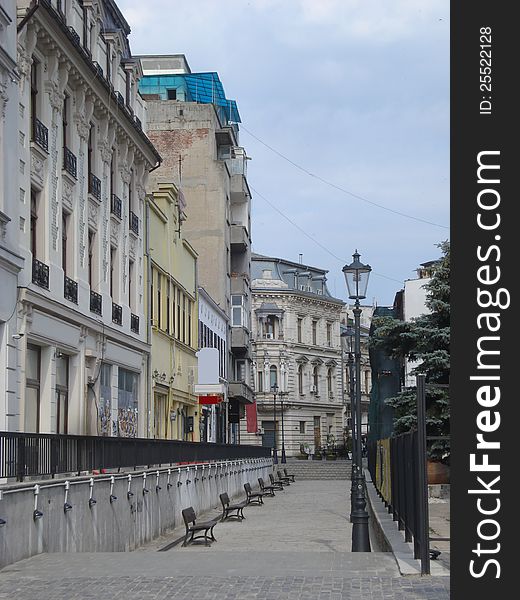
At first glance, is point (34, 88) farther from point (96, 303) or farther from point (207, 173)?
point (207, 173)

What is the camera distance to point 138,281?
120ft

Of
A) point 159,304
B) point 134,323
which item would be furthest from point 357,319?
point 159,304

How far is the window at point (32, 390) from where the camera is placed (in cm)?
2425

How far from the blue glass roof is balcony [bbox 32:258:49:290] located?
132 feet

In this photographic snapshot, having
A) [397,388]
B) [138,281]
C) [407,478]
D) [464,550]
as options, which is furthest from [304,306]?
[464,550]

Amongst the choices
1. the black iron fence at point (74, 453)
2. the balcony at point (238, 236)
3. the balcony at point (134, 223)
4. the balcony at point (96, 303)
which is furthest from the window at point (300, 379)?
the balcony at point (96, 303)

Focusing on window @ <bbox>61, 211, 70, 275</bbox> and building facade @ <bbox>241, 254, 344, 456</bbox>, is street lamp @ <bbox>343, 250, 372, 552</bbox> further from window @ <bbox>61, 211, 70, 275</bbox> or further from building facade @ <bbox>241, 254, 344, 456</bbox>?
building facade @ <bbox>241, 254, 344, 456</bbox>

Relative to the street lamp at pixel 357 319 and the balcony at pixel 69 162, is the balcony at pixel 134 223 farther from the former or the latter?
the street lamp at pixel 357 319

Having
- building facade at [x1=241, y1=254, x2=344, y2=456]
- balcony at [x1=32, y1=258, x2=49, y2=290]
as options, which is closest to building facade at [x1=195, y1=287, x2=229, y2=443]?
balcony at [x1=32, y1=258, x2=49, y2=290]

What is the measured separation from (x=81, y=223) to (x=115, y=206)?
4.40 metres

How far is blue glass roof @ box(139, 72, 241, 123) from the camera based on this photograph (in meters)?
64.4

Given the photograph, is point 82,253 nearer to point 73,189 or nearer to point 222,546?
point 73,189

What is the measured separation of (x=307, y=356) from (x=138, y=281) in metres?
65.0

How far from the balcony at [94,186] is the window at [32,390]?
647cm
